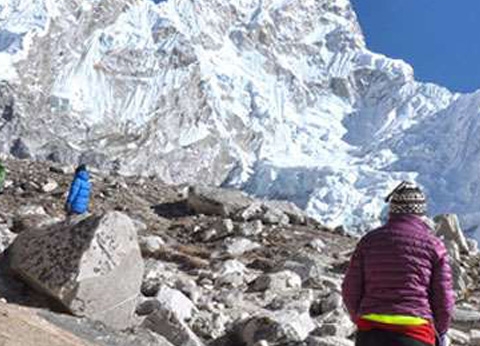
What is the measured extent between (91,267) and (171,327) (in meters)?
1.01

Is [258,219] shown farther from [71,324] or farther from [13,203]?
[71,324]

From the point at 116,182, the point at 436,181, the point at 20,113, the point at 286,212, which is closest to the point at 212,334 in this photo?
the point at 286,212

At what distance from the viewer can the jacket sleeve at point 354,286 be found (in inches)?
235

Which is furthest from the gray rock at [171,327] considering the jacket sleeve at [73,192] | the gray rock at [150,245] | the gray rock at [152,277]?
the jacket sleeve at [73,192]

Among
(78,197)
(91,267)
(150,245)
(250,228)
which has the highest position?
(250,228)

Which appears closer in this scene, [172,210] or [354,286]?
[354,286]

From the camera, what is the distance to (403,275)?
18.8 ft

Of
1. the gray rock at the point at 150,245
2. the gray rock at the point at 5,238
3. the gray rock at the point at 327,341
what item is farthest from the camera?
the gray rock at the point at 150,245

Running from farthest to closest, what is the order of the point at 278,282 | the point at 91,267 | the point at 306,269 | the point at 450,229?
the point at 450,229
the point at 306,269
the point at 278,282
the point at 91,267

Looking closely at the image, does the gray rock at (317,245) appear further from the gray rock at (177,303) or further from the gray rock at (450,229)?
the gray rock at (177,303)

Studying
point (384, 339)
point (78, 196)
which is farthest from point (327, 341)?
point (78, 196)

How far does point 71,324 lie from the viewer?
357 inches

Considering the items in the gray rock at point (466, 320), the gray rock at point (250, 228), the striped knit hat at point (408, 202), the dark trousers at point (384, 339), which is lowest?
the dark trousers at point (384, 339)

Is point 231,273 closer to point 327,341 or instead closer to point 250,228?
point 327,341
